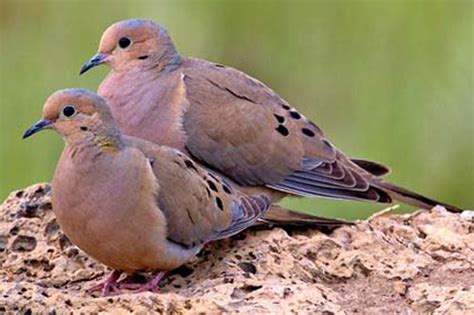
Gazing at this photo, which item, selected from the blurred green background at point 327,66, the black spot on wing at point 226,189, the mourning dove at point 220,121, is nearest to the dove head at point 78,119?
the black spot on wing at point 226,189

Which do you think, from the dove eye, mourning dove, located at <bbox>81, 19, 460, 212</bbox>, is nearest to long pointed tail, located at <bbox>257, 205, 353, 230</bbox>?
mourning dove, located at <bbox>81, 19, 460, 212</bbox>

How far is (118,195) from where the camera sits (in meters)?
4.89

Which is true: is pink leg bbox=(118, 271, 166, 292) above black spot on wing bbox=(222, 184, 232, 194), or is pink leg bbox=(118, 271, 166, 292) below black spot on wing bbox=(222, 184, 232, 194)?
below

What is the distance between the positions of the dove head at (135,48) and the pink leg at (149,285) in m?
1.00

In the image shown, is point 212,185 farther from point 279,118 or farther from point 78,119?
point 279,118

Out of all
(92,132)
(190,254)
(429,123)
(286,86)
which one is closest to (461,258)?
(190,254)

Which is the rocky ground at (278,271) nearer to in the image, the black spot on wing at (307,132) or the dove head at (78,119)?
the dove head at (78,119)

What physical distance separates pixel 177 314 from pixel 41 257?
917 millimetres

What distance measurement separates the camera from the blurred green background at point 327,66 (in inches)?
303

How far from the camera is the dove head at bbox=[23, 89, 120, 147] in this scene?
16.3 ft

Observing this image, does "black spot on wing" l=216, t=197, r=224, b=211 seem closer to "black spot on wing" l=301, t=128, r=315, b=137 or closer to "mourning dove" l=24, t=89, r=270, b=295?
"mourning dove" l=24, t=89, r=270, b=295

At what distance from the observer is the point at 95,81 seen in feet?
25.3

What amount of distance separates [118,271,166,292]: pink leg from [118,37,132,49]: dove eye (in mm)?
1046

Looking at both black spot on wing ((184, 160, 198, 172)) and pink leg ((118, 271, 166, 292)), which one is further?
black spot on wing ((184, 160, 198, 172))
